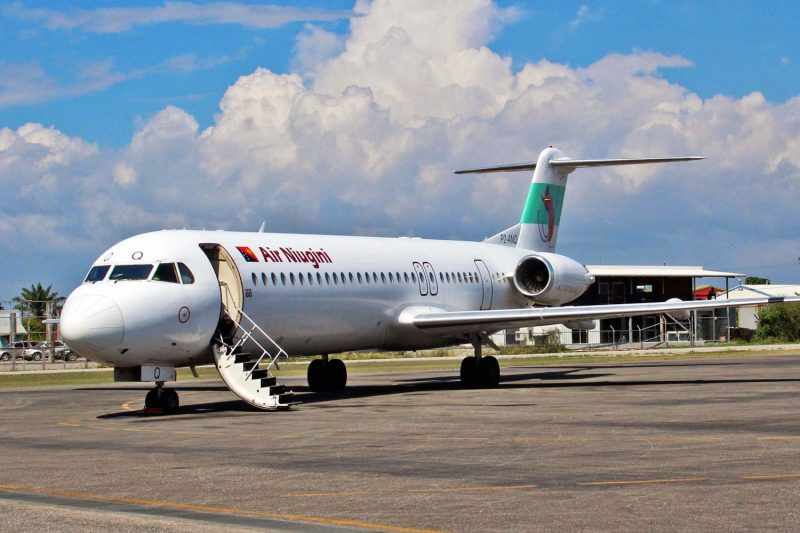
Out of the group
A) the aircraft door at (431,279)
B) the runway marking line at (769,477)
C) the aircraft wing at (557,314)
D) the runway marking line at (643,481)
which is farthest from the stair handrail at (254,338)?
the runway marking line at (769,477)

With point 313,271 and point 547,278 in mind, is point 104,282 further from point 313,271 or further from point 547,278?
point 547,278

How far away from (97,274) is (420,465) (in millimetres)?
12248

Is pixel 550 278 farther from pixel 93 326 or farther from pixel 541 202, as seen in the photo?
pixel 93 326

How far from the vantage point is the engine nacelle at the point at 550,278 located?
35.7m

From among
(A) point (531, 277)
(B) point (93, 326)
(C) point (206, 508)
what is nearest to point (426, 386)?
(A) point (531, 277)

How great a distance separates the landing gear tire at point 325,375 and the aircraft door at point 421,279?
2.94 metres

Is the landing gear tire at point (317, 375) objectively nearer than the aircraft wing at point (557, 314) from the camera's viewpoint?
No

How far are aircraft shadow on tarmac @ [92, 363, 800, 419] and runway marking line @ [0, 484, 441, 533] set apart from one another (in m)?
11.3

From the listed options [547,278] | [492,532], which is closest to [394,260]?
[547,278]

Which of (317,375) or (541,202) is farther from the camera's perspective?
(541,202)

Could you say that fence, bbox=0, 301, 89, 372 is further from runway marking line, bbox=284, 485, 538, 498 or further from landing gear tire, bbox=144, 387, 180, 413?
runway marking line, bbox=284, 485, 538, 498

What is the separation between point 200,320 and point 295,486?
12351 millimetres

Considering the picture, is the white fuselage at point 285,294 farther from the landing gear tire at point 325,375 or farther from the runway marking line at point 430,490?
the runway marking line at point 430,490

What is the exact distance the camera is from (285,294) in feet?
85.7
